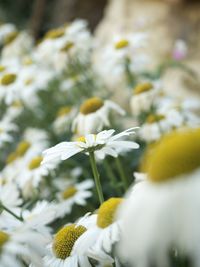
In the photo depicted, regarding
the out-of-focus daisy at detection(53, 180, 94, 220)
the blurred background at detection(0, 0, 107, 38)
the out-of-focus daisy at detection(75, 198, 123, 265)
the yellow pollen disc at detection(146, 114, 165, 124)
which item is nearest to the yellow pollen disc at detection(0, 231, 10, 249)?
the out-of-focus daisy at detection(75, 198, 123, 265)

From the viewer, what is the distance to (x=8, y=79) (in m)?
2.65

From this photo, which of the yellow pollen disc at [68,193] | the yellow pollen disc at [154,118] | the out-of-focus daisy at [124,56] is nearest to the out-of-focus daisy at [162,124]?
the yellow pollen disc at [154,118]

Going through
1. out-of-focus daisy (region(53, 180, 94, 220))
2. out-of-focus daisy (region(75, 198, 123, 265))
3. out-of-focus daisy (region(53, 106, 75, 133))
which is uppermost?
out-of-focus daisy (region(75, 198, 123, 265))

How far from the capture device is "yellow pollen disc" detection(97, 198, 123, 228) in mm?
971

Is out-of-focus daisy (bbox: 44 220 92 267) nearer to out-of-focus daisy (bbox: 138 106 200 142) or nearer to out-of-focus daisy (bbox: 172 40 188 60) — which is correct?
out-of-focus daisy (bbox: 138 106 200 142)

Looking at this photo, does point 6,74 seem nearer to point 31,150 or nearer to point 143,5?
point 31,150

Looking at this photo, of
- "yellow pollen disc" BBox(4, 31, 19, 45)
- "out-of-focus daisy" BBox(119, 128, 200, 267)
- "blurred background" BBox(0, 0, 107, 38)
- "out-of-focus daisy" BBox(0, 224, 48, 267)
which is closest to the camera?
"out-of-focus daisy" BBox(119, 128, 200, 267)

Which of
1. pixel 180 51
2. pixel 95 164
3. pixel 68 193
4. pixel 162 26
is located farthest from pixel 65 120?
pixel 95 164

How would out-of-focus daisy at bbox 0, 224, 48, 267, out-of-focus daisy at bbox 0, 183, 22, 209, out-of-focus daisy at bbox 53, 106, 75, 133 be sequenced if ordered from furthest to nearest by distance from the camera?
out-of-focus daisy at bbox 53, 106, 75, 133
out-of-focus daisy at bbox 0, 183, 22, 209
out-of-focus daisy at bbox 0, 224, 48, 267

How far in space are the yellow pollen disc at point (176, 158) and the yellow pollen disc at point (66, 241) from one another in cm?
36

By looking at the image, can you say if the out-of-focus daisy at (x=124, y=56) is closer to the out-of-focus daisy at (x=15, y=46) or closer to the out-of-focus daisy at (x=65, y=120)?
the out-of-focus daisy at (x=65, y=120)

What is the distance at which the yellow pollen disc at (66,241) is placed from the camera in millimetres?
1070

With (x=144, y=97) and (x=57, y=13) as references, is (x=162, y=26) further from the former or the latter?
(x=57, y=13)

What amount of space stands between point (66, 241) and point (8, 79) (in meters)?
1.67
